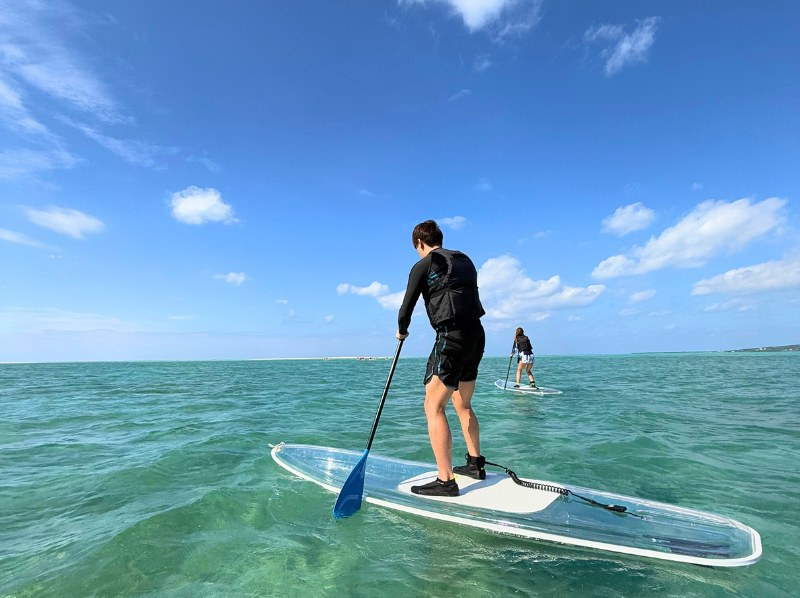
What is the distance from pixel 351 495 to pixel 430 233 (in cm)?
282

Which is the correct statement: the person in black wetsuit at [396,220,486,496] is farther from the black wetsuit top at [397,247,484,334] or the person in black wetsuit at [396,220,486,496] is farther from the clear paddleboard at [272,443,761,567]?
the clear paddleboard at [272,443,761,567]

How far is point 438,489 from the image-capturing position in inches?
167

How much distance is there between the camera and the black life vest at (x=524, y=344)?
1794 cm

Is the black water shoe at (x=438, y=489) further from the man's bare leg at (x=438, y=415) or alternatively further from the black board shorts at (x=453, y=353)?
the black board shorts at (x=453, y=353)

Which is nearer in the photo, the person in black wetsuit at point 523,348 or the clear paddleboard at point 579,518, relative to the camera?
the clear paddleboard at point 579,518

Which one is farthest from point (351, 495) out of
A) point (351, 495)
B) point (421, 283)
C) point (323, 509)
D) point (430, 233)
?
point (430, 233)

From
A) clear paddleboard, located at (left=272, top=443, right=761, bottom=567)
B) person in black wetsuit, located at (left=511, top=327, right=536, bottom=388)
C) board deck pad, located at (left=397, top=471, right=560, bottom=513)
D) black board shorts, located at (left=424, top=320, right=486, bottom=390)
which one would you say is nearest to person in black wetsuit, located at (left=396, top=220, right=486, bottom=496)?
black board shorts, located at (left=424, top=320, right=486, bottom=390)

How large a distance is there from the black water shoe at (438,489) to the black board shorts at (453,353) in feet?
3.28

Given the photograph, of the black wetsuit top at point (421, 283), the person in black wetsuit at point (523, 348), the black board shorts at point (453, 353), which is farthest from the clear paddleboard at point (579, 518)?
the person in black wetsuit at point (523, 348)

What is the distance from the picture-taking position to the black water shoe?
4191 millimetres

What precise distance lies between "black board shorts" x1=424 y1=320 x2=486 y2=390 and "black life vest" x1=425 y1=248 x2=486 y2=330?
10 centimetres

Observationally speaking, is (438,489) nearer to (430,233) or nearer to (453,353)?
(453,353)

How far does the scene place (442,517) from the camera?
3.90 m

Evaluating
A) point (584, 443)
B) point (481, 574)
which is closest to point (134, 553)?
point (481, 574)
